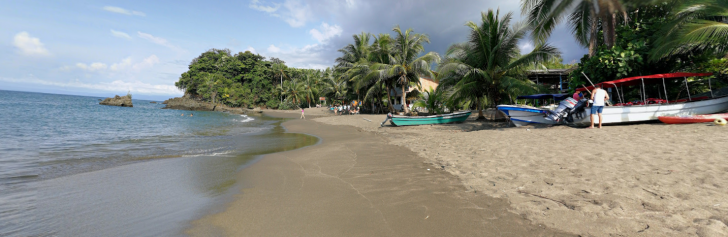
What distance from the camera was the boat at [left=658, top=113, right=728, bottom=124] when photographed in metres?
7.39

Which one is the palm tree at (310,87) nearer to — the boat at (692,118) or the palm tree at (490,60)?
the palm tree at (490,60)

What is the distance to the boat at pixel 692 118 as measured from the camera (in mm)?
7395

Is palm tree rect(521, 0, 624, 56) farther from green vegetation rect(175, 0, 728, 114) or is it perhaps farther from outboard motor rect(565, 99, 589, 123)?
outboard motor rect(565, 99, 589, 123)

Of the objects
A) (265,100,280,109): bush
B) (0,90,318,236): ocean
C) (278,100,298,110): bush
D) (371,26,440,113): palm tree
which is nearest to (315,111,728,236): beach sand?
(0,90,318,236): ocean

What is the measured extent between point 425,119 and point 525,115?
5.15 meters

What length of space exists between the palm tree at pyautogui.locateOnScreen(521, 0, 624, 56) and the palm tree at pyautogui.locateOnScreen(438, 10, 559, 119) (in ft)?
2.53

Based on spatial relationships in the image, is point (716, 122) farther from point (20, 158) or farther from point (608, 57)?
point (20, 158)

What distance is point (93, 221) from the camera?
3473 millimetres

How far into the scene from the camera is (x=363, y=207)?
3.63 meters

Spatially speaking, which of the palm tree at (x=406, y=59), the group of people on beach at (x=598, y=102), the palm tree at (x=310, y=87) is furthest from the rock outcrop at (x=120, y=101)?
the group of people on beach at (x=598, y=102)

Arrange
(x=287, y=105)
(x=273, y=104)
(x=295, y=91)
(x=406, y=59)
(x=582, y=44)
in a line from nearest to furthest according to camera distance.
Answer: (x=582, y=44) → (x=406, y=59) → (x=295, y=91) → (x=287, y=105) → (x=273, y=104)

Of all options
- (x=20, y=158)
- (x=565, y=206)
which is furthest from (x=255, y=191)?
(x=20, y=158)

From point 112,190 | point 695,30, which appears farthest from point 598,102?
point 112,190

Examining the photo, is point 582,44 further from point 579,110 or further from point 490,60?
point 579,110
